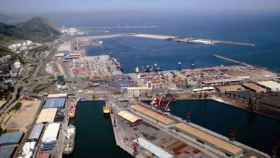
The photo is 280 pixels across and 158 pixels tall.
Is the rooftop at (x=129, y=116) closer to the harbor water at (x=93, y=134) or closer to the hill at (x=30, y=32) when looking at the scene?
the harbor water at (x=93, y=134)

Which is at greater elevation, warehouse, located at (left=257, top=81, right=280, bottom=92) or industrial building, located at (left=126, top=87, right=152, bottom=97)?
industrial building, located at (left=126, top=87, right=152, bottom=97)

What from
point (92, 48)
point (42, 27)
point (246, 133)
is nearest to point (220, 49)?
point (92, 48)

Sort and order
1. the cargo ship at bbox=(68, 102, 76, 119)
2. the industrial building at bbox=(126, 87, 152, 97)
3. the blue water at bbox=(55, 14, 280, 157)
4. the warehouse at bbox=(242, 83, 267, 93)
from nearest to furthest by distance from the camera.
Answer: the blue water at bbox=(55, 14, 280, 157) → the cargo ship at bbox=(68, 102, 76, 119) → the industrial building at bbox=(126, 87, 152, 97) → the warehouse at bbox=(242, 83, 267, 93)

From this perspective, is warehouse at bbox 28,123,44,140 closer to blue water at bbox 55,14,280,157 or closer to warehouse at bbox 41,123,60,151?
warehouse at bbox 41,123,60,151

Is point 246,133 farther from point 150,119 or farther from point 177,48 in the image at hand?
point 177,48

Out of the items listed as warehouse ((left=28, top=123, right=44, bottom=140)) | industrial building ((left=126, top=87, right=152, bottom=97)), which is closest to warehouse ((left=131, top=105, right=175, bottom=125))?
industrial building ((left=126, top=87, right=152, bottom=97))

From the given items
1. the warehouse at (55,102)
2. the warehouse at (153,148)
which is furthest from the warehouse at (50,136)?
the warehouse at (153,148)

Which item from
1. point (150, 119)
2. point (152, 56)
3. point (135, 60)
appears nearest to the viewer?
point (150, 119)
